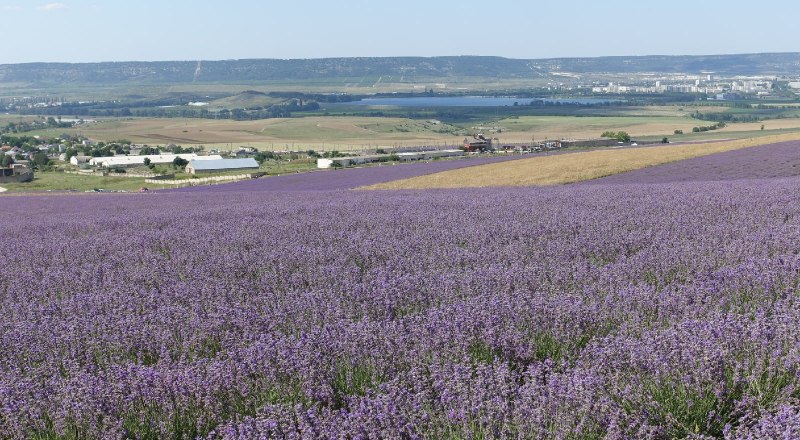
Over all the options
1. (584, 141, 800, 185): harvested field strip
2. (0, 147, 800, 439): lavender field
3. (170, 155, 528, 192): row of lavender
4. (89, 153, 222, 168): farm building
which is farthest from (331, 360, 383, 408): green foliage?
(89, 153, 222, 168): farm building

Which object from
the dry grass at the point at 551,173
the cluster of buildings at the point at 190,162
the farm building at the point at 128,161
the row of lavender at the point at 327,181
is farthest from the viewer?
the farm building at the point at 128,161

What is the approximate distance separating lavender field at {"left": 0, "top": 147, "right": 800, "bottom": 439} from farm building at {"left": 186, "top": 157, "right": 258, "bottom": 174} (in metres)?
60.0

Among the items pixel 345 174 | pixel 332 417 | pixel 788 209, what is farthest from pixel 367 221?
pixel 345 174

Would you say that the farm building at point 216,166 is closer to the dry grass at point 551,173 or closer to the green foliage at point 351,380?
the dry grass at point 551,173

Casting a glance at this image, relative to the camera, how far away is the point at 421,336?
12.7ft

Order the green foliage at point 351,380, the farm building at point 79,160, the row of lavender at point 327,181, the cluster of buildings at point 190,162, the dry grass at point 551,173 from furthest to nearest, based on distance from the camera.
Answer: the farm building at point 79,160
the cluster of buildings at point 190,162
the row of lavender at point 327,181
the dry grass at point 551,173
the green foliage at point 351,380

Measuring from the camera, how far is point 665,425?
3.00 metres

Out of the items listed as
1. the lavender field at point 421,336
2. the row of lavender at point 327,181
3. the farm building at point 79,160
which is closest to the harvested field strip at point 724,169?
the row of lavender at point 327,181

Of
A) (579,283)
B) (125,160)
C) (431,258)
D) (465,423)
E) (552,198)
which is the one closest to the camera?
(465,423)

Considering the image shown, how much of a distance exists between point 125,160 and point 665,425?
293ft

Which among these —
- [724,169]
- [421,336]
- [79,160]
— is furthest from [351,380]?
[79,160]

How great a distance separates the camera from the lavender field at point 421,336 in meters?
2.96

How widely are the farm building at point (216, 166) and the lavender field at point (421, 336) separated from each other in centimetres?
6004

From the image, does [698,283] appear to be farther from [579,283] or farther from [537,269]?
[537,269]
